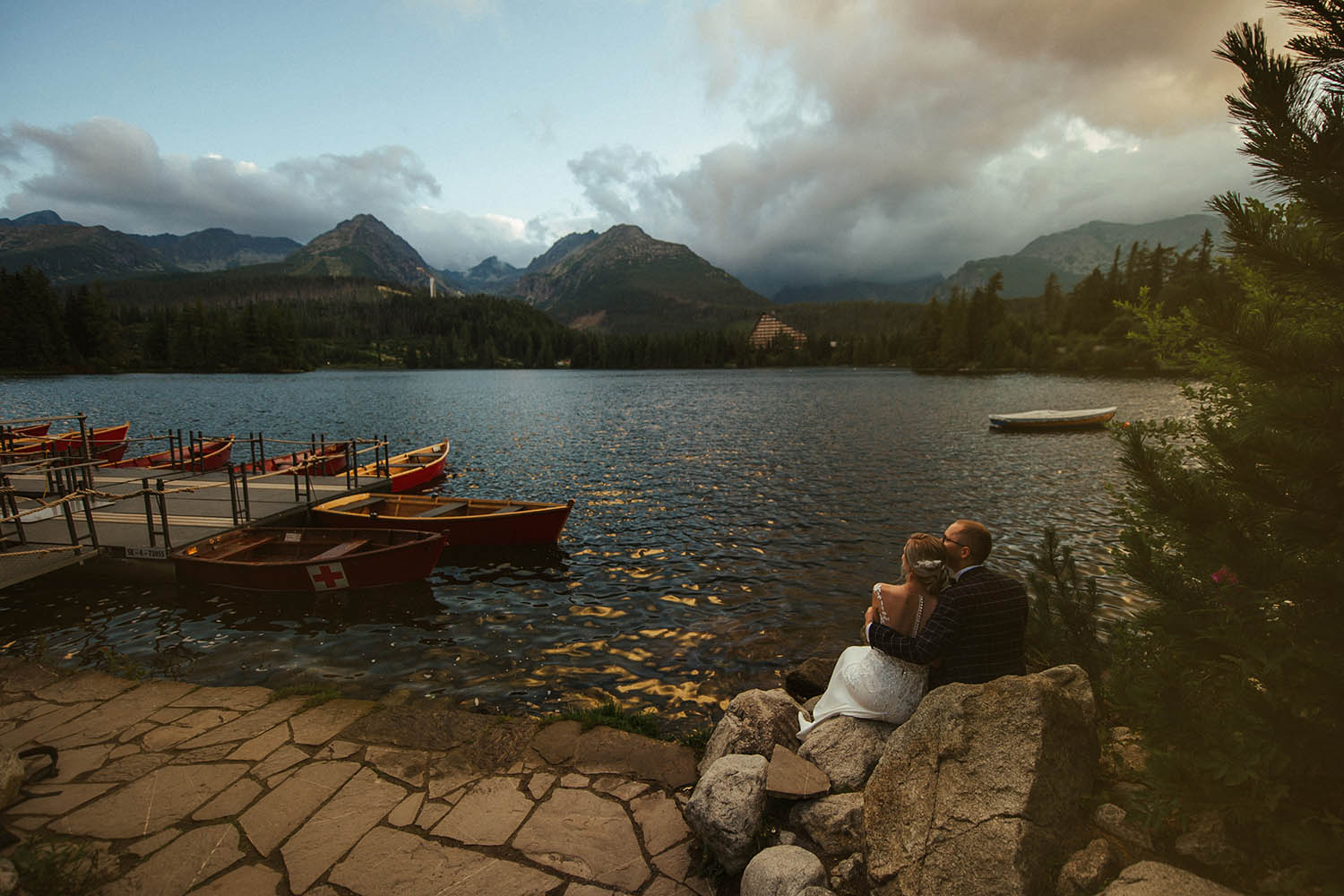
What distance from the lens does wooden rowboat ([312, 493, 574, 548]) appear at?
707 inches

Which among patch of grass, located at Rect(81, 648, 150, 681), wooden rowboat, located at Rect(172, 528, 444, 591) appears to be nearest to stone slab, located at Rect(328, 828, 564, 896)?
patch of grass, located at Rect(81, 648, 150, 681)

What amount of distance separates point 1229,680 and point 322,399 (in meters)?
100

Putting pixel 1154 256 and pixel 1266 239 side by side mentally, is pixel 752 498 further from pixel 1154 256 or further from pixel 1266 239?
pixel 1154 256

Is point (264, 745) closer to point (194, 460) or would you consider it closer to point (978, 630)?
point (978, 630)

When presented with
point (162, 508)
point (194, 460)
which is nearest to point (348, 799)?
point (162, 508)

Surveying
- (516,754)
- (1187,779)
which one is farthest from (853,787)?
(516,754)

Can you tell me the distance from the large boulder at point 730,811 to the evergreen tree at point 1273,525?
9.95ft

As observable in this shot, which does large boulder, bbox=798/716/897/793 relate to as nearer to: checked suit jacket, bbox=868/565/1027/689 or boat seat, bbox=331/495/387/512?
checked suit jacket, bbox=868/565/1027/689

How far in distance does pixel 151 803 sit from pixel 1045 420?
54.2 m

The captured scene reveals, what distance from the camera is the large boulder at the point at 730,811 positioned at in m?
5.03

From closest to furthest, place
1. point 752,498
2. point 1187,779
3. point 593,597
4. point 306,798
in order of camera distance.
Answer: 1. point 1187,779
2. point 306,798
3. point 593,597
4. point 752,498

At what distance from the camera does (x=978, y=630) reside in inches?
217

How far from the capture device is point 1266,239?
3072mm

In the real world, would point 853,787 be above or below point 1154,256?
below
